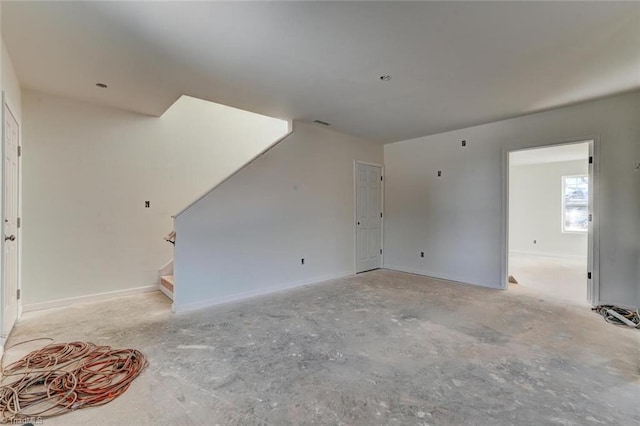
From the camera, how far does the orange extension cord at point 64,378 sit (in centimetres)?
177

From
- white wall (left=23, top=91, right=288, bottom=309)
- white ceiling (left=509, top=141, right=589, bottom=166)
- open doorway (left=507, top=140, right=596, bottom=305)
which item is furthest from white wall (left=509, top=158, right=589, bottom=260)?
white wall (left=23, top=91, right=288, bottom=309)

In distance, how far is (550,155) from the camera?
6.55 m

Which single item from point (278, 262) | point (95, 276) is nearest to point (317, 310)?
point (278, 262)

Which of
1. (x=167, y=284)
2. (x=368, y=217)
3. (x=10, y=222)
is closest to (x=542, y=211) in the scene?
(x=368, y=217)

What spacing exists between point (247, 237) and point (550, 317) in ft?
12.5

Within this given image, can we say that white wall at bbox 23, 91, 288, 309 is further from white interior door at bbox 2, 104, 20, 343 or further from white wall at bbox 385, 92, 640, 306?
white wall at bbox 385, 92, 640, 306

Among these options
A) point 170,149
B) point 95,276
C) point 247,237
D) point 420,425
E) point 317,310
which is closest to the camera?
point 420,425

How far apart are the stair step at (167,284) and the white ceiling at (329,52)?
2363 millimetres

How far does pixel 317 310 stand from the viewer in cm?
348

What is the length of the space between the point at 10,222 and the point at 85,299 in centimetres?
138

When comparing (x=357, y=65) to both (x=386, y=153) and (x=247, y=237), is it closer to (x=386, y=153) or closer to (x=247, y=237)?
(x=247, y=237)

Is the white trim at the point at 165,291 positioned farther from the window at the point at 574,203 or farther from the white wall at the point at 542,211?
the window at the point at 574,203

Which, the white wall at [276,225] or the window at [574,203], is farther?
the window at [574,203]

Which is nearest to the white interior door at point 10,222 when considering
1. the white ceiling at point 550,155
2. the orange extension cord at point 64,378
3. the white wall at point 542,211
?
the orange extension cord at point 64,378
